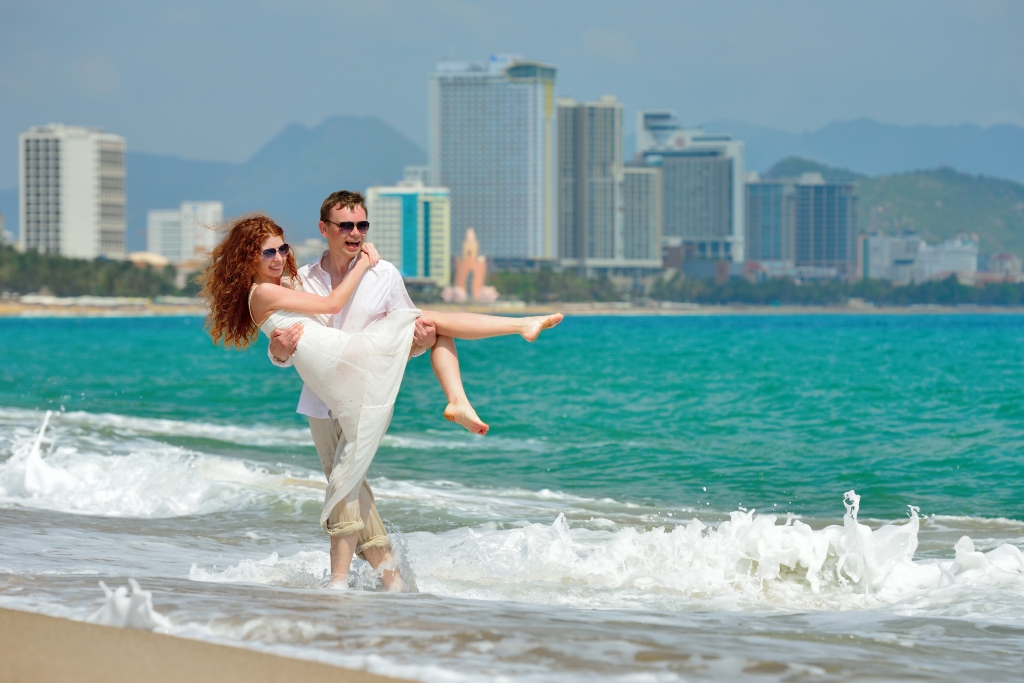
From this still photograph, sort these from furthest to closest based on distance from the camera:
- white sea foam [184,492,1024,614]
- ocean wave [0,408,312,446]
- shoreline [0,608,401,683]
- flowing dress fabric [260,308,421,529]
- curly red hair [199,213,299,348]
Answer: ocean wave [0,408,312,446] < white sea foam [184,492,1024,614] < curly red hair [199,213,299,348] < flowing dress fabric [260,308,421,529] < shoreline [0,608,401,683]

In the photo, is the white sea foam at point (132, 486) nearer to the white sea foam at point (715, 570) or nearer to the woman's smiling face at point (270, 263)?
the white sea foam at point (715, 570)

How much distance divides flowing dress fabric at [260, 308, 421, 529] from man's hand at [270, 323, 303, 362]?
22mm

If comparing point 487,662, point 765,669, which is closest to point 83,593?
point 487,662

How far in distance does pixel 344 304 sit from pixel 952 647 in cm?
270

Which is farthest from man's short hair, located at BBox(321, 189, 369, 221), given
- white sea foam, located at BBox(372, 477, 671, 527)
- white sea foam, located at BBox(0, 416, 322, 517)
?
white sea foam, located at BBox(0, 416, 322, 517)

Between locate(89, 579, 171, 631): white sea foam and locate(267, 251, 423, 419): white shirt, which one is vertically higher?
locate(267, 251, 423, 419): white shirt

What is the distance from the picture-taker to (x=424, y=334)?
4.99 metres

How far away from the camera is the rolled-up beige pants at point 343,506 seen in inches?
195

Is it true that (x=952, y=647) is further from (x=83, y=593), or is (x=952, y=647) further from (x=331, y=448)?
(x=83, y=593)

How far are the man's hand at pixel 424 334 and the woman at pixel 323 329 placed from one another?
36mm

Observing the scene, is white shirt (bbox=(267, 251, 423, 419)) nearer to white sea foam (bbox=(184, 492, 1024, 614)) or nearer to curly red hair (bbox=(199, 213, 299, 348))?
curly red hair (bbox=(199, 213, 299, 348))

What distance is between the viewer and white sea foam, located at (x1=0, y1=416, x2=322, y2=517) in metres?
8.79

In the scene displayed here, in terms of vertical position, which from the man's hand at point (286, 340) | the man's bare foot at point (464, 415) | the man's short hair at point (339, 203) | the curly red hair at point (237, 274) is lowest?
the man's bare foot at point (464, 415)

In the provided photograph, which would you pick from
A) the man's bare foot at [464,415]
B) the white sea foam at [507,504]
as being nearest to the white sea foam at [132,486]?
the white sea foam at [507,504]
